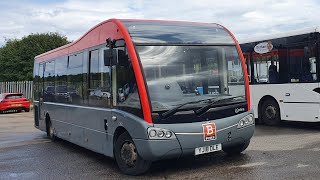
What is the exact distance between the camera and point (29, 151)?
10.2 m

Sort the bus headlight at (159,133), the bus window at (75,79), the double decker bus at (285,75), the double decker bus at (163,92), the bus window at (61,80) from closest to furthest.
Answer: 1. the bus headlight at (159,133)
2. the double decker bus at (163,92)
3. the bus window at (75,79)
4. the bus window at (61,80)
5. the double decker bus at (285,75)

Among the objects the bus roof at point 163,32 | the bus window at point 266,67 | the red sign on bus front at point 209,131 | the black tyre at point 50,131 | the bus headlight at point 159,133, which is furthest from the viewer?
the bus window at point 266,67

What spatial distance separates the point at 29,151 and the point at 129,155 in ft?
14.4

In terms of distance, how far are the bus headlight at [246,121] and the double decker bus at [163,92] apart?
18 mm

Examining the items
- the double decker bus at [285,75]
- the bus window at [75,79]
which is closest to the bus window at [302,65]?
the double decker bus at [285,75]

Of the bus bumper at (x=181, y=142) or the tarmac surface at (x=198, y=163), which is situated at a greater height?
the bus bumper at (x=181, y=142)

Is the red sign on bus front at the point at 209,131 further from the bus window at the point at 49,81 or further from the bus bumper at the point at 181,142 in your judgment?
the bus window at the point at 49,81

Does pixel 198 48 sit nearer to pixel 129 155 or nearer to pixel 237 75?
pixel 237 75

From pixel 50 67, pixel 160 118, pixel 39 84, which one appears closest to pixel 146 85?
pixel 160 118

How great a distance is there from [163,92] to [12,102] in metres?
A: 23.2

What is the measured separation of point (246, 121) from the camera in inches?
285

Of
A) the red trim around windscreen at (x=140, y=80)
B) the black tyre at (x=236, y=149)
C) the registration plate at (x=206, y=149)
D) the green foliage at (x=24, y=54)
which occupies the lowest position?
the black tyre at (x=236, y=149)

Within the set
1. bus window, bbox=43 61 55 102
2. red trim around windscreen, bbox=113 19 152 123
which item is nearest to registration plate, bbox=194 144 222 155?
red trim around windscreen, bbox=113 19 152 123

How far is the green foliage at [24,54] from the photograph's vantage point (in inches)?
1655
